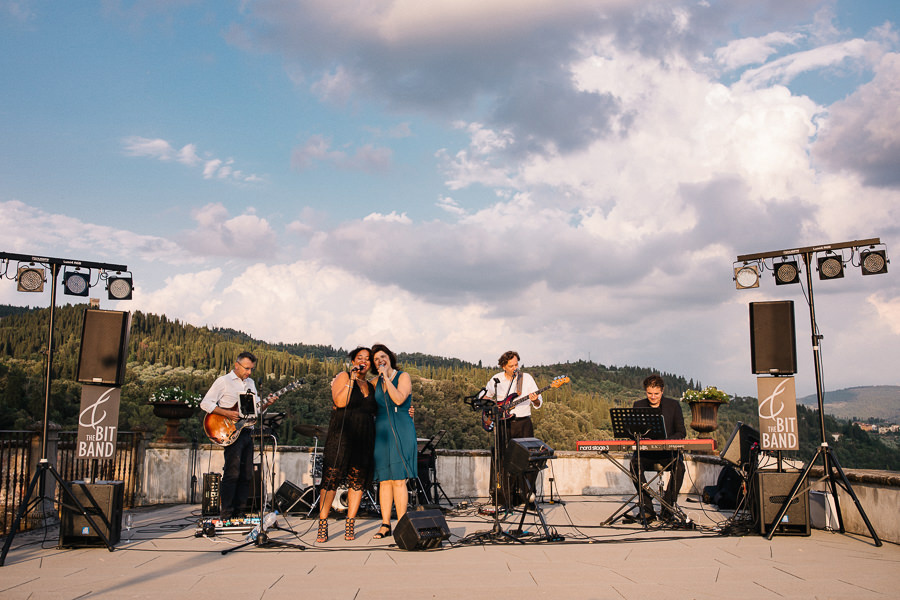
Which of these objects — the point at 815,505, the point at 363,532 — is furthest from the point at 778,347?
the point at 363,532

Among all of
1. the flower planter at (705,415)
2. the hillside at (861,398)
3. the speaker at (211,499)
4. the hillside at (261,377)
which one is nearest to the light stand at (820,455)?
the flower planter at (705,415)

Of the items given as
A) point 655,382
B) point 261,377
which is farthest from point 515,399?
point 261,377

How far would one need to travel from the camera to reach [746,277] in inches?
273

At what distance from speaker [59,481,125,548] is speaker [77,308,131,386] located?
2.88 ft

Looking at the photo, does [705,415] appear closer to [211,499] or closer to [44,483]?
[211,499]

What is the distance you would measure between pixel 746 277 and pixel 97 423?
649cm

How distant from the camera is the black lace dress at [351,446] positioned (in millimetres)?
5680

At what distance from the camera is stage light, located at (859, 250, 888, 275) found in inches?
246

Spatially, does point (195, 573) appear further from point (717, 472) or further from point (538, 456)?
point (717, 472)

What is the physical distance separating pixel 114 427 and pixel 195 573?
1886 mm

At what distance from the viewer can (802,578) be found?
13.8ft

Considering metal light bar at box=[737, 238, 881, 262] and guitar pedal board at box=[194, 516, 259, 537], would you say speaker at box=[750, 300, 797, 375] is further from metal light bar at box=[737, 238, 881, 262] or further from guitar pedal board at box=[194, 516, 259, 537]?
guitar pedal board at box=[194, 516, 259, 537]

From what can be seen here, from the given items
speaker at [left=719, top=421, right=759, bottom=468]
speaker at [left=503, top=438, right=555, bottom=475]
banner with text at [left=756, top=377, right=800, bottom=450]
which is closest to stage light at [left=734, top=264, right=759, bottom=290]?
banner with text at [left=756, top=377, right=800, bottom=450]

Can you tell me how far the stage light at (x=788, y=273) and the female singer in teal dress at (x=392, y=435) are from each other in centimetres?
397
